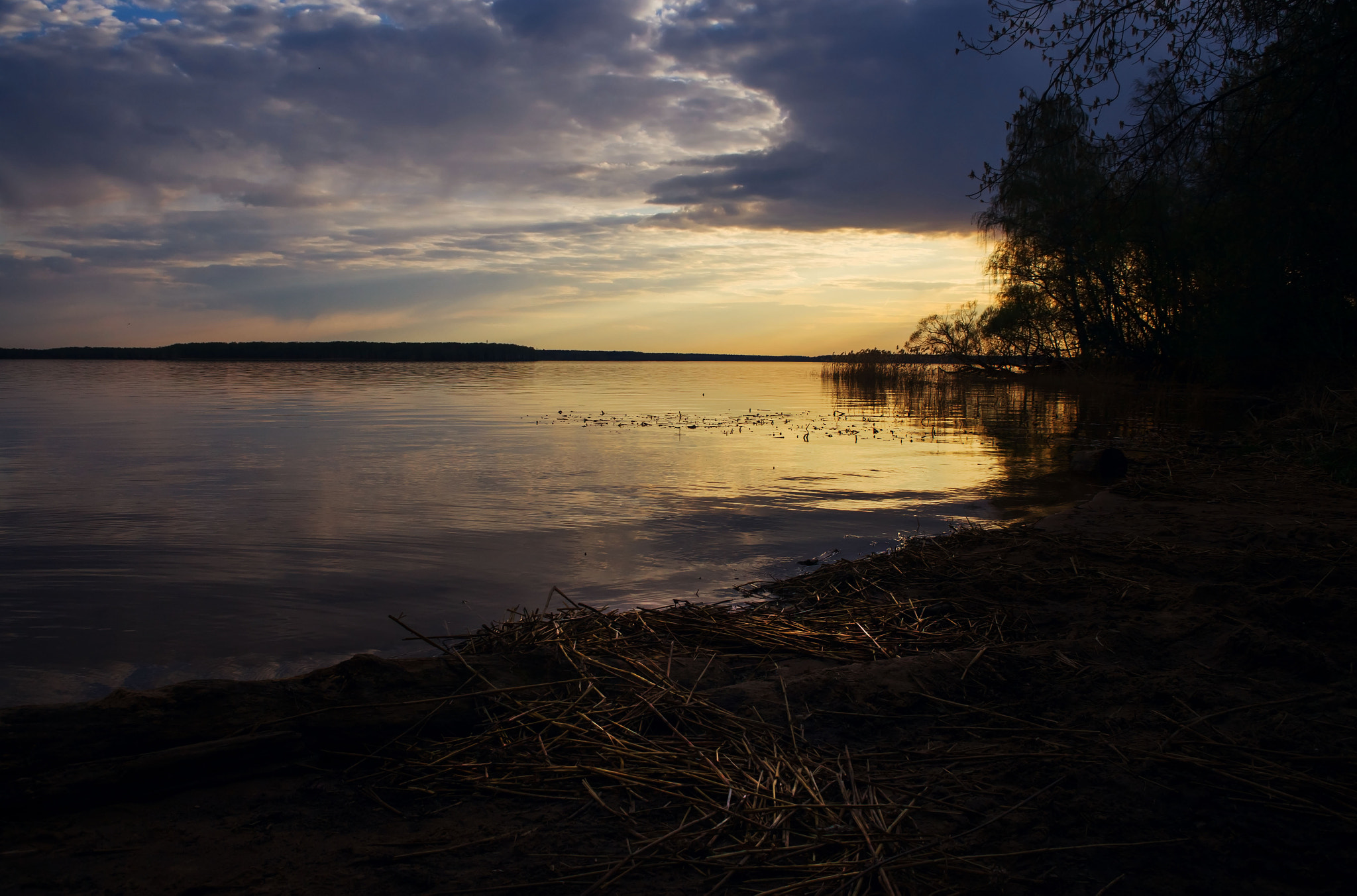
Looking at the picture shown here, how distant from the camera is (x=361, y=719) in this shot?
3.60 metres

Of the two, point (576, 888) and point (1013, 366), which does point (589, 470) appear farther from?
point (1013, 366)

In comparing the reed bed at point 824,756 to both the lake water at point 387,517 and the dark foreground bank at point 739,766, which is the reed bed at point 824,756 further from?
the lake water at point 387,517

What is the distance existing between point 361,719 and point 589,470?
10.3 meters

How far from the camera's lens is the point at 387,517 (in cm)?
990

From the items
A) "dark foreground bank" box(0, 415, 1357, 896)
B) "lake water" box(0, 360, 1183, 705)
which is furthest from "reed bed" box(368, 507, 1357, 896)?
"lake water" box(0, 360, 1183, 705)

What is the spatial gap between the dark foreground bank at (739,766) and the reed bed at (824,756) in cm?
2

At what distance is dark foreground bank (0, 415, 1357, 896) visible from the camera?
2.70 m

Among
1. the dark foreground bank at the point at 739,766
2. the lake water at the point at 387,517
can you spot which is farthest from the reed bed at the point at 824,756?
the lake water at the point at 387,517

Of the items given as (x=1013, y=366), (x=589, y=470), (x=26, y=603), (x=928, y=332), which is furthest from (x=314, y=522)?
(x=1013, y=366)

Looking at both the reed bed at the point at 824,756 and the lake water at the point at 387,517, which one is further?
the lake water at the point at 387,517

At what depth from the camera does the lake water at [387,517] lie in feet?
19.5

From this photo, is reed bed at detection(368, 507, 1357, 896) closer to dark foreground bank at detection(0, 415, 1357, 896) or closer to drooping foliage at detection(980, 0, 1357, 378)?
dark foreground bank at detection(0, 415, 1357, 896)

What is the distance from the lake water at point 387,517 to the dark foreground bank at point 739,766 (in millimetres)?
1890

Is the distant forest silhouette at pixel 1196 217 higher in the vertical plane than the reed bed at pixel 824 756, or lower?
higher
